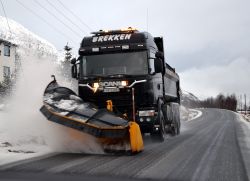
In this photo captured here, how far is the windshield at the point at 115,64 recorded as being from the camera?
1245 cm

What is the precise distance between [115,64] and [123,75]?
0.49 m

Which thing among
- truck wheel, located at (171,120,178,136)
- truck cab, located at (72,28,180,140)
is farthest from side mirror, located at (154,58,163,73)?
truck wheel, located at (171,120,178,136)

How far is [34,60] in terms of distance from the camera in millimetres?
15391

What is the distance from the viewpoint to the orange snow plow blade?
392 inches

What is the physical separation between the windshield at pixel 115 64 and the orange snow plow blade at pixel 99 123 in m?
1.60

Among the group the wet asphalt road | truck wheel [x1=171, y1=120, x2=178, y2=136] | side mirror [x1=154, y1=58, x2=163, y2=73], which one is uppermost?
side mirror [x1=154, y1=58, x2=163, y2=73]

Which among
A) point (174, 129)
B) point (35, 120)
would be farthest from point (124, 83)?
point (174, 129)

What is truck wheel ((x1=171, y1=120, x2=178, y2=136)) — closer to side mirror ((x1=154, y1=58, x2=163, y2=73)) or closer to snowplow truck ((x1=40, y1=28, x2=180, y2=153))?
snowplow truck ((x1=40, y1=28, x2=180, y2=153))

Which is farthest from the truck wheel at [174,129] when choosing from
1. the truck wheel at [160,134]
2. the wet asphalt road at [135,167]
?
the wet asphalt road at [135,167]

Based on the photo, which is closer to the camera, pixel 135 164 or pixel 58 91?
pixel 135 164

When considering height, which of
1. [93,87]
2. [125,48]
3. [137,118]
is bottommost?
[137,118]

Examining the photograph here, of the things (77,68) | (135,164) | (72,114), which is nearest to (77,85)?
(77,68)

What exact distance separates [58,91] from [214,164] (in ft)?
15.4

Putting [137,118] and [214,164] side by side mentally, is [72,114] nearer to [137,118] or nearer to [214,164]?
[137,118]
